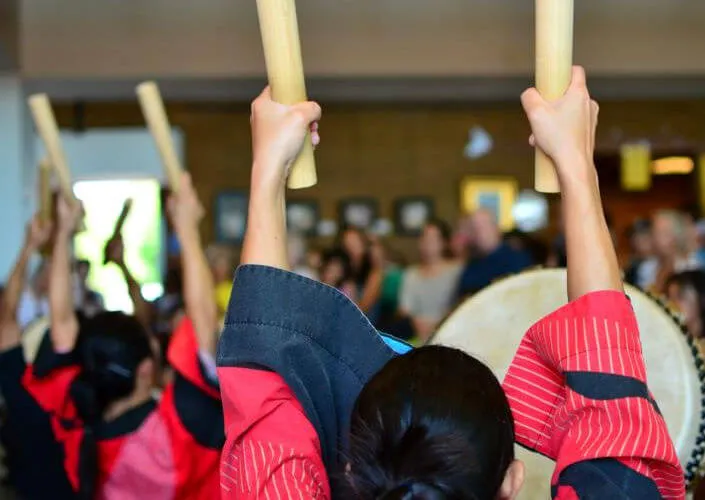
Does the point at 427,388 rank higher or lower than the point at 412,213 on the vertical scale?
higher

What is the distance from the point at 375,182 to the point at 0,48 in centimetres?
273

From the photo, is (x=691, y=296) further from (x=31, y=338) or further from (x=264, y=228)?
(x=264, y=228)

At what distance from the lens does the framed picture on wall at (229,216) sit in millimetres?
6820

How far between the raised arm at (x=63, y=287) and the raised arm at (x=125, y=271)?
0.08 metres

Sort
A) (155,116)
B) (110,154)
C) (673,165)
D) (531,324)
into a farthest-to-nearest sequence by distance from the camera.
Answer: (673,165), (110,154), (155,116), (531,324)

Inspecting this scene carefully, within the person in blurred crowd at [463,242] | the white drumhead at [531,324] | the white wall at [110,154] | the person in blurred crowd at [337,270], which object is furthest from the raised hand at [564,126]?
the white wall at [110,154]

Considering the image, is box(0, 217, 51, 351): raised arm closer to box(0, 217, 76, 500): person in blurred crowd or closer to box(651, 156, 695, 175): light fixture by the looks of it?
box(0, 217, 76, 500): person in blurred crowd

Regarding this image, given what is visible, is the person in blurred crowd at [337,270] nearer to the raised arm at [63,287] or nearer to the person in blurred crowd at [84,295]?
the person in blurred crowd at [84,295]

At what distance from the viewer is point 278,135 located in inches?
33.0

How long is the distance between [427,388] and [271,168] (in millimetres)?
210

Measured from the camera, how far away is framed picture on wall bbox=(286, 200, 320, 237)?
6.84 m

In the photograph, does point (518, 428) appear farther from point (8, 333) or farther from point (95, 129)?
point (95, 129)

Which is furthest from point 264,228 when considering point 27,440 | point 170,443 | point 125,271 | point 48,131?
point 27,440

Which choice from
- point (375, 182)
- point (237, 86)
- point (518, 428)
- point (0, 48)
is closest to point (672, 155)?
point (375, 182)
